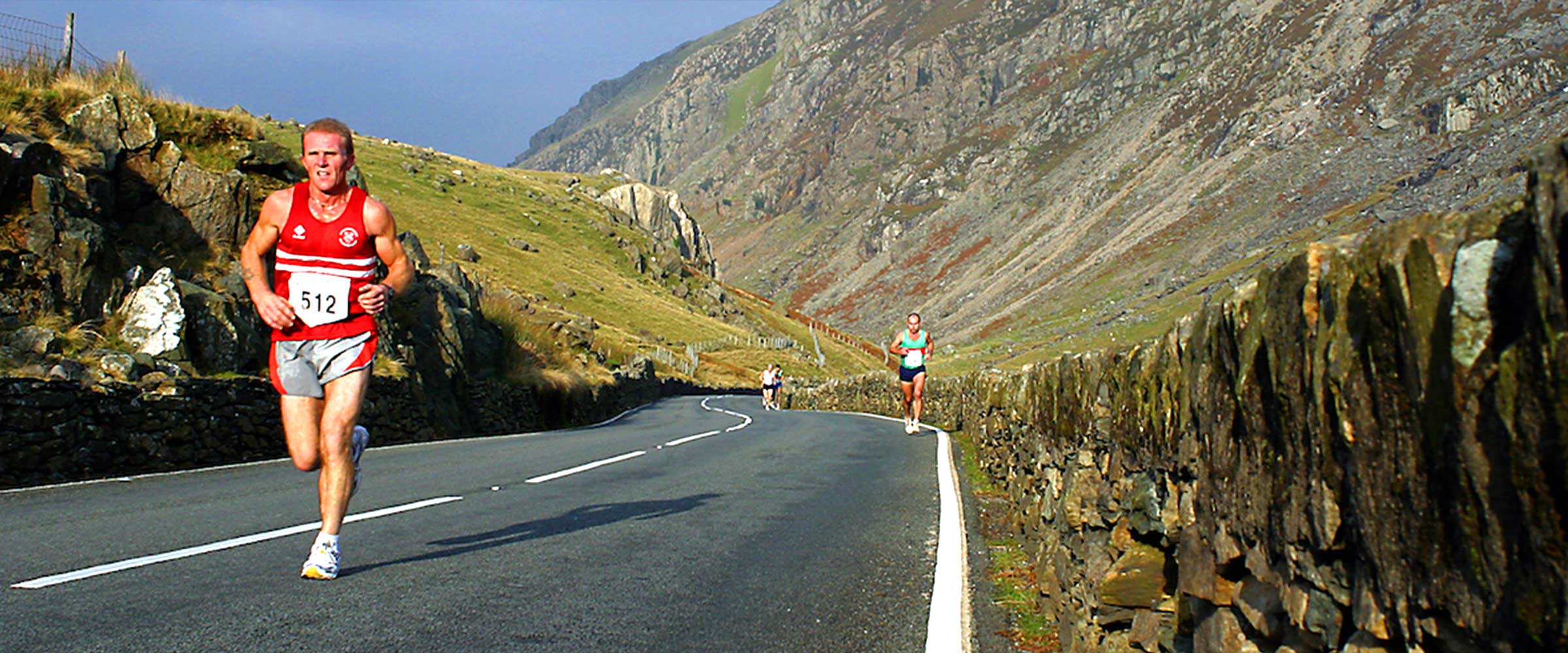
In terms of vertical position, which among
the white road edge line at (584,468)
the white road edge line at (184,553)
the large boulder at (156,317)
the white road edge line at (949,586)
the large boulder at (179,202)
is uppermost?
the large boulder at (179,202)

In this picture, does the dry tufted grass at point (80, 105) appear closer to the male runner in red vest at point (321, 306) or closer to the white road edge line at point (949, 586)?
the male runner in red vest at point (321, 306)

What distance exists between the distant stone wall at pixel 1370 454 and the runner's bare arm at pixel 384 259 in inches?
152

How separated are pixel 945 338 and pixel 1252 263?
32.2 m

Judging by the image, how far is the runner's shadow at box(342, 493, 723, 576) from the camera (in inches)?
245

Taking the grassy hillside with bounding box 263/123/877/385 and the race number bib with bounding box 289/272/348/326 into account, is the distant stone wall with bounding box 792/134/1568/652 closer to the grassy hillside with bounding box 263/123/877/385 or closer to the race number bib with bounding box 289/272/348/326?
the race number bib with bounding box 289/272/348/326

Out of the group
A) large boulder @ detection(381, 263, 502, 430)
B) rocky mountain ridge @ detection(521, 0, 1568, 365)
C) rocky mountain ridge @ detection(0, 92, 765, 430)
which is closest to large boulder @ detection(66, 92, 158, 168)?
rocky mountain ridge @ detection(0, 92, 765, 430)

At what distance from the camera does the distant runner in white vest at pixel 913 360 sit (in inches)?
624

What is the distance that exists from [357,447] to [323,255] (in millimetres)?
1075

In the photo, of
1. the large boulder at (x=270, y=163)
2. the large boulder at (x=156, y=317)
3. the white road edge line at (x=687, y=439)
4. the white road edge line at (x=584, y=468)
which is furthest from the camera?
the large boulder at (x=270, y=163)

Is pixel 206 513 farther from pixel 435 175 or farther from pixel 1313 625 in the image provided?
pixel 435 175

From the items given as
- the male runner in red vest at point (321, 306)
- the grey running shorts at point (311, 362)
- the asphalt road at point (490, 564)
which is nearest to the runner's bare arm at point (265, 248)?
the male runner in red vest at point (321, 306)

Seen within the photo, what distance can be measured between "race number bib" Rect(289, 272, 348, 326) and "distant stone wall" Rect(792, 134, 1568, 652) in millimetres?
3997

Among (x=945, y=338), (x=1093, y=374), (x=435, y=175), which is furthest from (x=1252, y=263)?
(x=1093, y=374)

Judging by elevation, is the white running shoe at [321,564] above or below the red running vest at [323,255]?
below
